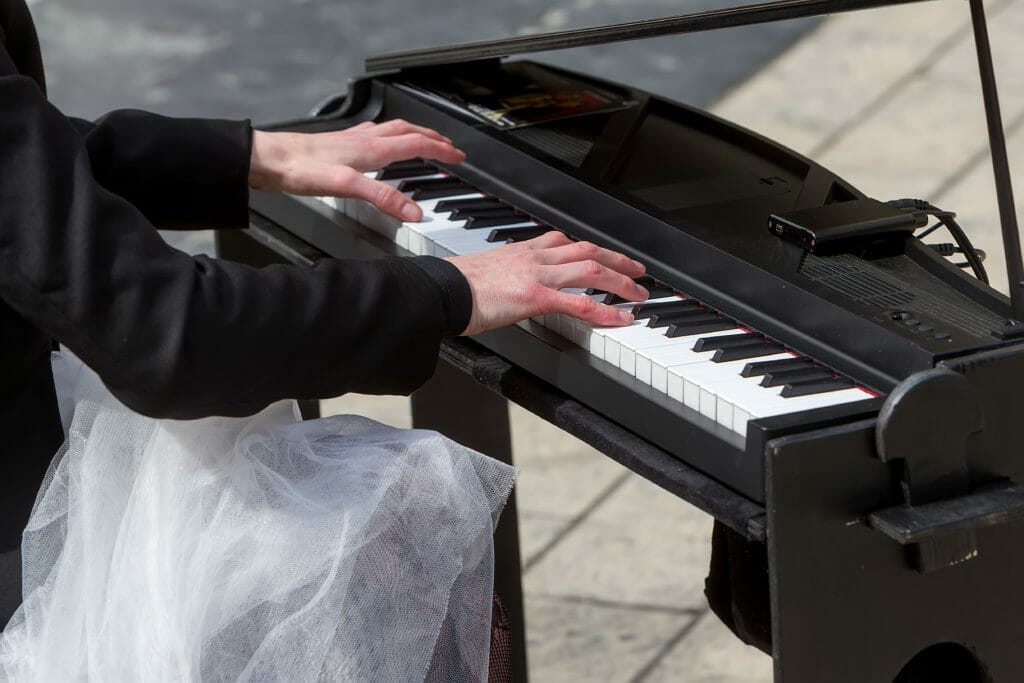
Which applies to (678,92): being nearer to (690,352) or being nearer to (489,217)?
(489,217)

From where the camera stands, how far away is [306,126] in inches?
71.0

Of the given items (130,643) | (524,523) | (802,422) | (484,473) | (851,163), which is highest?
(802,422)

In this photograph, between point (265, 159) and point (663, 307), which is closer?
point (663, 307)

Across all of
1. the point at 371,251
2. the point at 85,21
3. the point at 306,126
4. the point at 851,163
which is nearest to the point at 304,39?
the point at 85,21

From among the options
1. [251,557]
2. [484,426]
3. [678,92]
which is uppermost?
[251,557]

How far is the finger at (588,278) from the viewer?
1.25 meters

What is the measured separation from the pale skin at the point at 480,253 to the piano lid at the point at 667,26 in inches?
5.9

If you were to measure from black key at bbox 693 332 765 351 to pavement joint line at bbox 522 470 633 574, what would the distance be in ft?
4.34

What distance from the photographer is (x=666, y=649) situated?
225cm

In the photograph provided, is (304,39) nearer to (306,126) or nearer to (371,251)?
(306,126)

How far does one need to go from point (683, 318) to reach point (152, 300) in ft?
1.59

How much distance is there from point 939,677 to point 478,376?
51cm

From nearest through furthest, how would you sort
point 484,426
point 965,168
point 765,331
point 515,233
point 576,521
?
point 765,331 → point 515,233 → point 484,426 → point 576,521 → point 965,168

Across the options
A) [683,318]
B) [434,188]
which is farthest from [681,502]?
[683,318]
